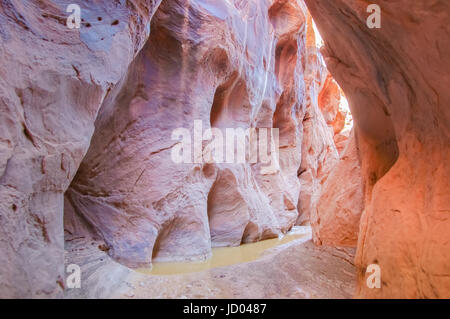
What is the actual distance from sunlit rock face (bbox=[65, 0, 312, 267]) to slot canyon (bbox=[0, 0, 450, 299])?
28 mm

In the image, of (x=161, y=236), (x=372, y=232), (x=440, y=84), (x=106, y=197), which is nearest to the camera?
(x=440, y=84)

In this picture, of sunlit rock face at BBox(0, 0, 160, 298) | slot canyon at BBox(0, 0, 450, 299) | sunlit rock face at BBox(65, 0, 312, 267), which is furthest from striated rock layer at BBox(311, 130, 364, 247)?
sunlit rock face at BBox(0, 0, 160, 298)

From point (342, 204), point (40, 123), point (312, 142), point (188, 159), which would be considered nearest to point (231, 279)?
point (342, 204)

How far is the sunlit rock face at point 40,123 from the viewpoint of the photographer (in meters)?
2.09

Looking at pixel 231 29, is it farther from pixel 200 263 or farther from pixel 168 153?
pixel 200 263

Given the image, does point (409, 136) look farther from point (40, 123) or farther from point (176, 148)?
point (176, 148)

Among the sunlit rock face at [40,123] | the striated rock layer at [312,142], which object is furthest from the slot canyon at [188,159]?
the striated rock layer at [312,142]

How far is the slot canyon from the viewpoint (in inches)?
86.5

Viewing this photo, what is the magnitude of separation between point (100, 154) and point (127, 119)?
2.49 ft

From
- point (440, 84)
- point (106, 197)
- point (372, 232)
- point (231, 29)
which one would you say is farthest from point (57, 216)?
point (231, 29)

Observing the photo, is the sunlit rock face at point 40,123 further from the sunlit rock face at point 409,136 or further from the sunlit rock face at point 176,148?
the sunlit rock face at point 409,136

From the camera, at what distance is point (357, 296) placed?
8.24 ft

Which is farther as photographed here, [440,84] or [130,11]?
[130,11]

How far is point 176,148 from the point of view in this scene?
5168 mm
